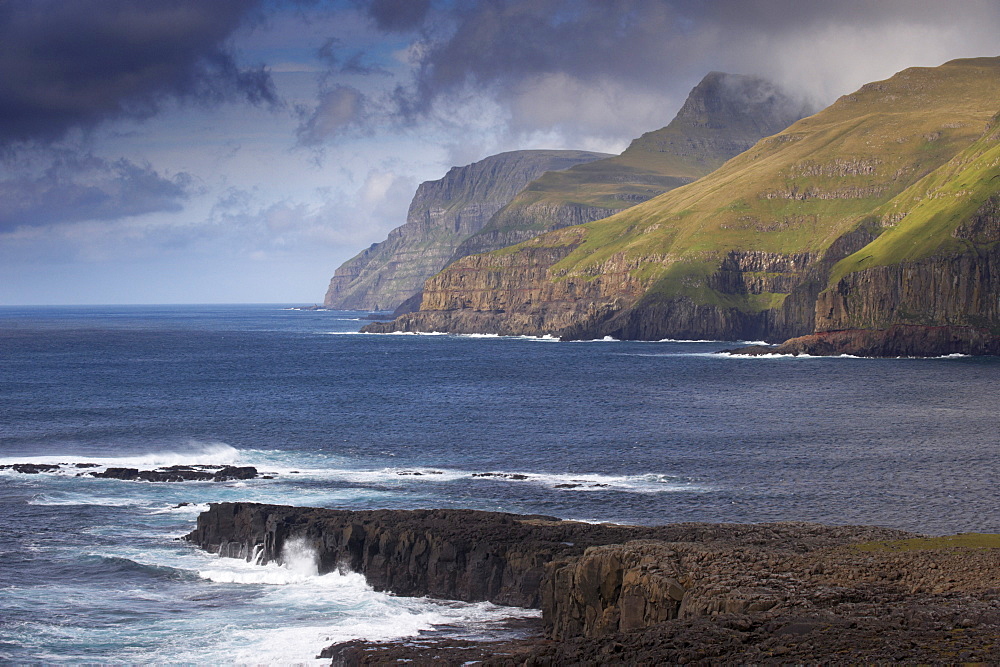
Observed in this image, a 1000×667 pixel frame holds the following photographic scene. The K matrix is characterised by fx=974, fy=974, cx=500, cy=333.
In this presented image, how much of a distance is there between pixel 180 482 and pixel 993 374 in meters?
125

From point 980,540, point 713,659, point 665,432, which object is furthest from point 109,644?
point 665,432

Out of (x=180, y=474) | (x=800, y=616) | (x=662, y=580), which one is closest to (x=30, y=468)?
(x=180, y=474)

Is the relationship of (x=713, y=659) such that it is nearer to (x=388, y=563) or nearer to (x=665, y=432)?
(x=388, y=563)

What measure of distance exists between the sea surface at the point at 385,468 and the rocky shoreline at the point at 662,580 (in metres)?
1.87

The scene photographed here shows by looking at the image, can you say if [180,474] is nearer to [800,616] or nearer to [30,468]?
[30,468]

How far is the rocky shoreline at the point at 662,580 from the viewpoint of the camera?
27.0 meters

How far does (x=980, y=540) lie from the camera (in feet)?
137

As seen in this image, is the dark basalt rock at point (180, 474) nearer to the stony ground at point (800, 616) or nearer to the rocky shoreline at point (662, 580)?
the rocky shoreline at point (662, 580)

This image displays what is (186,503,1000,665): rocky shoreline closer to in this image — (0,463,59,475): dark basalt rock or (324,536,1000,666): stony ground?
(324,536,1000,666): stony ground

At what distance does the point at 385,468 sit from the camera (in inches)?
A: 3031

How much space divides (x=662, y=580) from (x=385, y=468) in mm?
46061

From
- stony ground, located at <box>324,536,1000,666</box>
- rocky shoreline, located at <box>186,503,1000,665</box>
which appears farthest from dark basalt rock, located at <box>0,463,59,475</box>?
stony ground, located at <box>324,536,1000,666</box>

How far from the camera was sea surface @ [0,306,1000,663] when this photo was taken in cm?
4338

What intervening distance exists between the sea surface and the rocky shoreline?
1.87 metres
